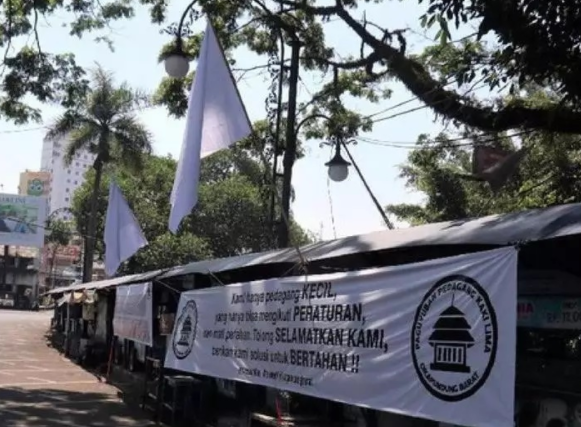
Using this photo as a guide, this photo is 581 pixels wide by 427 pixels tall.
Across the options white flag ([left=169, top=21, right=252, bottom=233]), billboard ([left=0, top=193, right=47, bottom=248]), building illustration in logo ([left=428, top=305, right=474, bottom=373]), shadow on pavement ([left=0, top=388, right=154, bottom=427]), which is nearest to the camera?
building illustration in logo ([left=428, top=305, right=474, bottom=373])

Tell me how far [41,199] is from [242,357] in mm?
67138

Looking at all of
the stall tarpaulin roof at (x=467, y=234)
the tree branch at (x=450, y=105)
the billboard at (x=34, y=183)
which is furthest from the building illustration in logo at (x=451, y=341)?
the billboard at (x=34, y=183)

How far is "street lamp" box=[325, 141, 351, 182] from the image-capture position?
12484 mm

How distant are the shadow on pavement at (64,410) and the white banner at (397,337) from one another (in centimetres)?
429

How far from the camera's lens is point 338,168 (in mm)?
12477

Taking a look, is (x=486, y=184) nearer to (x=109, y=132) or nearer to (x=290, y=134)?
(x=290, y=134)

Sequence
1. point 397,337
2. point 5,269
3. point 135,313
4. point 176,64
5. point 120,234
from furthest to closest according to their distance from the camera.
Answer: point 5,269, point 120,234, point 135,313, point 176,64, point 397,337

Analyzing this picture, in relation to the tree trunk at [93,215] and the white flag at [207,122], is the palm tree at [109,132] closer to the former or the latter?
the tree trunk at [93,215]

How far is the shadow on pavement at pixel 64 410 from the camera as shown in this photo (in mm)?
11578

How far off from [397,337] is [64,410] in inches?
356

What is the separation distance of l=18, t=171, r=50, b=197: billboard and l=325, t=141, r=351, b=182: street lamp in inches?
2793

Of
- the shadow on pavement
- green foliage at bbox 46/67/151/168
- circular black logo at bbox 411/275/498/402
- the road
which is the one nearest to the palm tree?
green foliage at bbox 46/67/151/168

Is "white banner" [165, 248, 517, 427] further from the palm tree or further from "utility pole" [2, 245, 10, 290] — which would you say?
"utility pole" [2, 245, 10, 290]

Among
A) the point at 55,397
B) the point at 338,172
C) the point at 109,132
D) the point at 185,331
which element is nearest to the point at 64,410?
the point at 55,397
